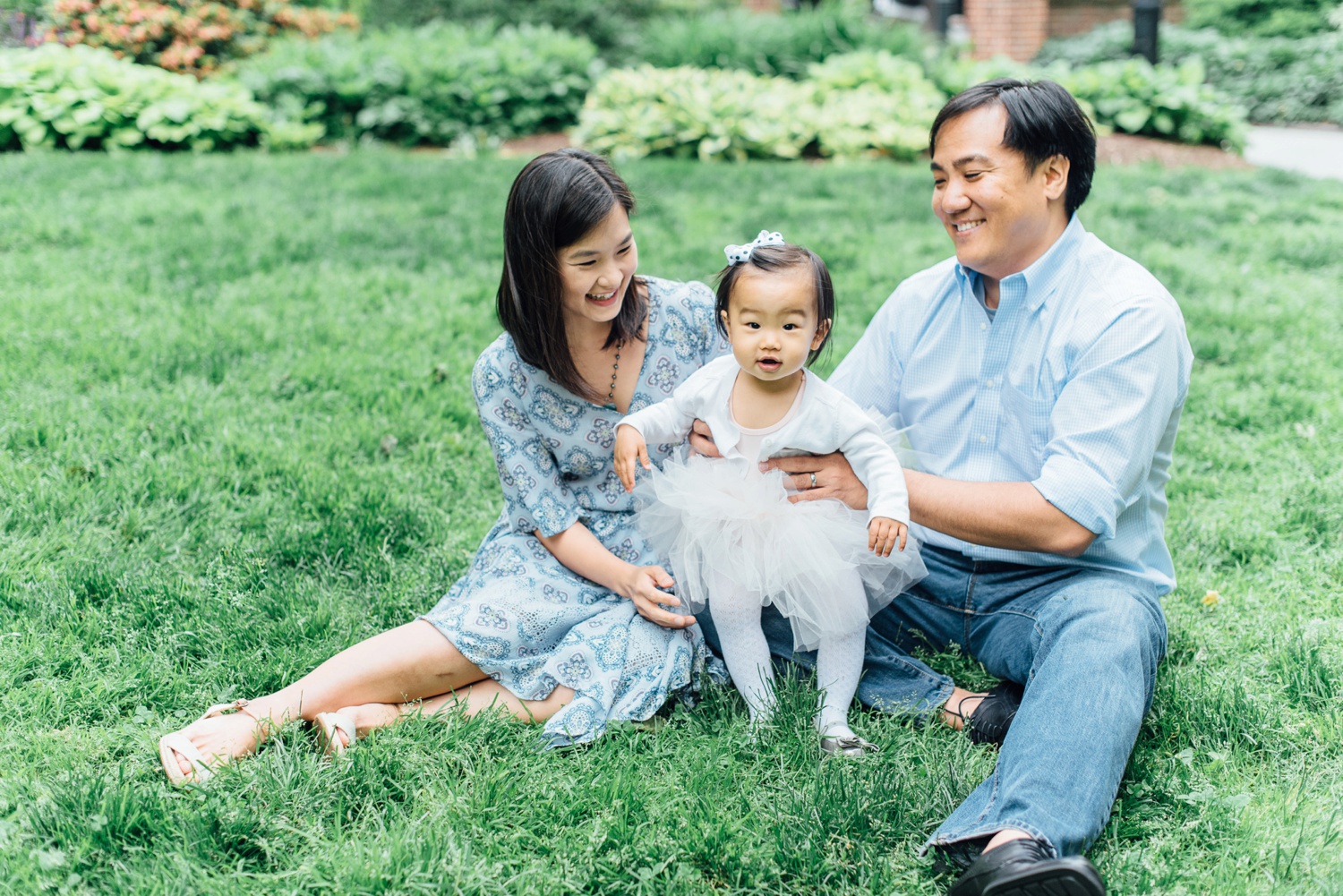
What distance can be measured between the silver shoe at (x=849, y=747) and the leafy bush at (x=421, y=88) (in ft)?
26.3

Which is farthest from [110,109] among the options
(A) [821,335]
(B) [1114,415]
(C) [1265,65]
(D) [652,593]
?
(C) [1265,65]

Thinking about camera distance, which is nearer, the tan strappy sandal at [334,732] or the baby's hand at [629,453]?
the tan strappy sandal at [334,732]

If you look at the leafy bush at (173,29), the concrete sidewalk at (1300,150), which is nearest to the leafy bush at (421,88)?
the leafy bush at (173,29)

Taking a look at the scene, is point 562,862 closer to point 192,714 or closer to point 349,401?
point 192,714

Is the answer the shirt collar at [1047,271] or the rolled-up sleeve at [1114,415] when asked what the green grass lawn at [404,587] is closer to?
the rolled-up sleeve at [1114,415]

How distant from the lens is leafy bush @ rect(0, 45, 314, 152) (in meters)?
8.19

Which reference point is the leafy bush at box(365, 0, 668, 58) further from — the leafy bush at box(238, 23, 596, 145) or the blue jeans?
the blue jeans

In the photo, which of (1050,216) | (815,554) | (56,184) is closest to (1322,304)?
(1050,216)

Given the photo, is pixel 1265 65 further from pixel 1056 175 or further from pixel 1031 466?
pixel 1031 466

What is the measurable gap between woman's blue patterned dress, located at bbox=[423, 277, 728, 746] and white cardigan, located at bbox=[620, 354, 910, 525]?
0.21m

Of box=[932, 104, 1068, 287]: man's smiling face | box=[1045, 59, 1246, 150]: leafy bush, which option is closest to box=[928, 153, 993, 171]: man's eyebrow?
box=[932, 104, 1068, 287]: man's smiling face

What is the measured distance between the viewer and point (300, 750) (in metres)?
2.46

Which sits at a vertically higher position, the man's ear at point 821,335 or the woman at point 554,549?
the man's ear at point 821,335

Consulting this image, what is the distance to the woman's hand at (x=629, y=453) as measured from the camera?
259cm
